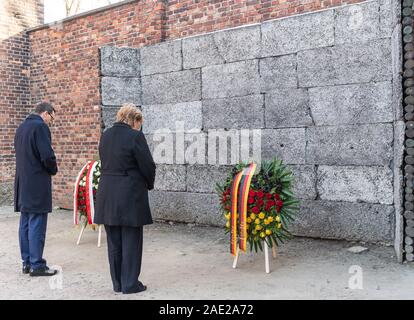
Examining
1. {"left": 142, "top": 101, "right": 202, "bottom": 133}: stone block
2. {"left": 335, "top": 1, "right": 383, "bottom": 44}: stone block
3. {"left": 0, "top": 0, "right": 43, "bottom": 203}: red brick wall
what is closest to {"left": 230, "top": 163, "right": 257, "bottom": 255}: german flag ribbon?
{"left": 335, "top": 1, "right": 383, "bottom": 44}: stone block

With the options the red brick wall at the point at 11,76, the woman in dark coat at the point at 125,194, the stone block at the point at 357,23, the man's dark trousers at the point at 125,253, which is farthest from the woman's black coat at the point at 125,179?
the red brick wall at the point at 11,76

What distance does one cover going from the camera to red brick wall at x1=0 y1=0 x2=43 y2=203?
10.9m

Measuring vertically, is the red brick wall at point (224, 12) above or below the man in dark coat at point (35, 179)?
above

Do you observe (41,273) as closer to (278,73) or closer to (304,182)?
(304,182)

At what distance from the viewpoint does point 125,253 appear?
15.1ft

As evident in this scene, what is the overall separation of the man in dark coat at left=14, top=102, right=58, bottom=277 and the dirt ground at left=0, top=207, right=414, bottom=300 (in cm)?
34

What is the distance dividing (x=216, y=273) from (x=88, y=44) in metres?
6.24

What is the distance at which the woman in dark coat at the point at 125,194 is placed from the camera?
14.9ft

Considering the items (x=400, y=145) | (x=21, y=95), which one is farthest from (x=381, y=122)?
(x=21, y=95)

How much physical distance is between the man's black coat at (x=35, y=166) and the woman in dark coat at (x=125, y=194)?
0.97 m

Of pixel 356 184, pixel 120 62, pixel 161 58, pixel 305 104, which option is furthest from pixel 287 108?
pixel 120 62

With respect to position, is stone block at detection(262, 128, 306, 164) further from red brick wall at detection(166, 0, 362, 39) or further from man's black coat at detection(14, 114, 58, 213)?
man's black coat at detection(14, 114, 58, 213)

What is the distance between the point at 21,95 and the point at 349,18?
7.75 m

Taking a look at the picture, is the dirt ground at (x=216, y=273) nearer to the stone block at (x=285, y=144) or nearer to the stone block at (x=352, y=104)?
the stone block at (x=285, y=144)
